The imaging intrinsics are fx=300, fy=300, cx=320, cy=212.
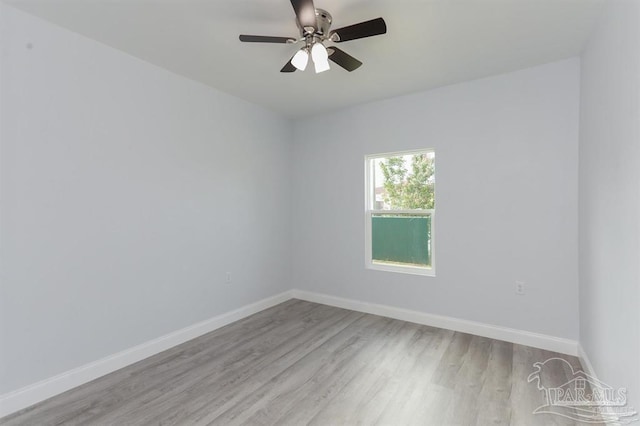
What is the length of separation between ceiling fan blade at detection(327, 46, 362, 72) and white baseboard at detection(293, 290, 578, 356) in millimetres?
2724

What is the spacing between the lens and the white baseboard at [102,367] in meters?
2.00

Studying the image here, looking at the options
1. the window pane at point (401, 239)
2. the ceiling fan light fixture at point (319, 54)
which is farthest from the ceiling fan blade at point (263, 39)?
the window pane at point (401, 239)

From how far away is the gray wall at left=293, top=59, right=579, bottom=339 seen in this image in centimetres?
274

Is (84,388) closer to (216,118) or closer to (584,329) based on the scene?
(216,118)

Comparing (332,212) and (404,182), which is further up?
(404,182)

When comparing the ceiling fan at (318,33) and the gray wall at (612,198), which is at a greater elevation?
the ceiling fan at (318,33)

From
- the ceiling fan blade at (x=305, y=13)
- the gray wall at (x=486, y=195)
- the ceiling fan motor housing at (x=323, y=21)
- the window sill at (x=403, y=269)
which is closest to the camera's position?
the ceiling fan blade at (x=305, y=13)

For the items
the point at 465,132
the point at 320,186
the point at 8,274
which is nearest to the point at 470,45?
the point at 465,132

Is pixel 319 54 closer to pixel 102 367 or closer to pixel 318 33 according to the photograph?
pixel 318 33

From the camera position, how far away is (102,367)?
95.3 inches

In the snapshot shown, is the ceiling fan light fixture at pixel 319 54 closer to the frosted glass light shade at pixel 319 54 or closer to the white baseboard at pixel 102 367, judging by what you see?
the frosted glass light shade at pixel 319 54

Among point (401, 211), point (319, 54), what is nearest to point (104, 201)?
point (319, 54)

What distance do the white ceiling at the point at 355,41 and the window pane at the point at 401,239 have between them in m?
1.55
